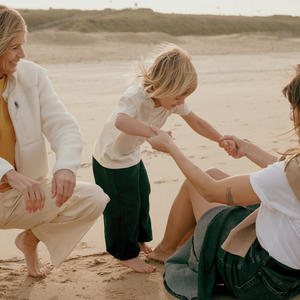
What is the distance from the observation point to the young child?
2.84 meters

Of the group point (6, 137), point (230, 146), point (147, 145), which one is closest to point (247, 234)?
point (230, 146)

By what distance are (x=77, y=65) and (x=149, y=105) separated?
48.3 ft

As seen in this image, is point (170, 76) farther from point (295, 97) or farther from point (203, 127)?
point (295, 97)

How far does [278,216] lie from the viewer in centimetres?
204

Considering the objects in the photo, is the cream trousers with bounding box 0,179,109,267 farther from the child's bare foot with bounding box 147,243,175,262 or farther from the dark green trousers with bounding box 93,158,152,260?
the child's bare foot with bounding box 147,243,175,262

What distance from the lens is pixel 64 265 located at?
2.91 meters

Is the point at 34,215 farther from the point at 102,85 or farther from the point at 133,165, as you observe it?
the point at 102,85

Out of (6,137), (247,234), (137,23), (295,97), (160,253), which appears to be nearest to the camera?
(295,97)

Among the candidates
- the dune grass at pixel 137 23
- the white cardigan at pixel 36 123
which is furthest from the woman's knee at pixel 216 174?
the dune grass at pixel 137 23

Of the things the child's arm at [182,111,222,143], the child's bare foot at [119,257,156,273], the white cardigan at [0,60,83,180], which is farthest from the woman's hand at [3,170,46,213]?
the child's arm at [182,111,222,143]

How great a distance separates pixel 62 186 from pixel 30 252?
0.58m

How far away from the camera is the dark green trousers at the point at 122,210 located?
296cm

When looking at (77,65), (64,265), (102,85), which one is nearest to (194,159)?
(64,265)

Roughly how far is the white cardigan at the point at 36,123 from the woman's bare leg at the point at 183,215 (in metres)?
0.65
